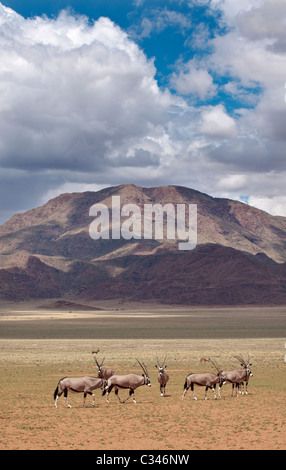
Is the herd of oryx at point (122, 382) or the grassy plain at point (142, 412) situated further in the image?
the herd of oryx at point (122, 382)

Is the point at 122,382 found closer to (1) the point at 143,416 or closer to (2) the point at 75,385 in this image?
(2) the point at 75,385

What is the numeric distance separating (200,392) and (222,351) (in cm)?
2527

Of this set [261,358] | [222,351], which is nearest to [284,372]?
[261,358]

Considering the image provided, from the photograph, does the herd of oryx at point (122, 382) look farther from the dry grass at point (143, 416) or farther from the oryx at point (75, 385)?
the dry grass at point (143, 416)

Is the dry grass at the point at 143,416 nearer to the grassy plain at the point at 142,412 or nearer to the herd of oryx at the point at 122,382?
the grassy plain at the point at 142,412

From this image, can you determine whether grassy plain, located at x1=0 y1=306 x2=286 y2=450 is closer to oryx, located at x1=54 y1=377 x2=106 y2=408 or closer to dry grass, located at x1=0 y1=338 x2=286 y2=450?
dry grass, located at x1=0 y1=338 x2=286 y2=450

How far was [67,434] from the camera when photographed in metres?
19.6

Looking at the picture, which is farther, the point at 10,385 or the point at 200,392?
the point at 10,385

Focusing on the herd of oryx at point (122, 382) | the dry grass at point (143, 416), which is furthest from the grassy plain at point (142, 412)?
the herd of oryx at point (122, 382)

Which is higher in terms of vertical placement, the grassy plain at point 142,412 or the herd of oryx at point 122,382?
the herd of oryx at point 122,382

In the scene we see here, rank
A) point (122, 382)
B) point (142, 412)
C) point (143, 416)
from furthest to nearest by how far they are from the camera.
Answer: point (122, 382)
point (142, 412)
point (143, 416)

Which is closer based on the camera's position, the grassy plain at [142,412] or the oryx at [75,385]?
the grassy plain at [142,412]

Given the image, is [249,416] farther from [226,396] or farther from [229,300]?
[229,300]

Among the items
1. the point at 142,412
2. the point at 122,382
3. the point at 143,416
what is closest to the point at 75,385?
the point at 122,382
